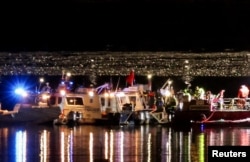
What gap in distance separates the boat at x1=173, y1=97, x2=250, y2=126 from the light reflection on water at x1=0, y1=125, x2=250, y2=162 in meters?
1.21

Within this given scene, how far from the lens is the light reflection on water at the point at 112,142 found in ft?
139

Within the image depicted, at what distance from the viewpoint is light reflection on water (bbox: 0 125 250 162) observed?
1668 inches

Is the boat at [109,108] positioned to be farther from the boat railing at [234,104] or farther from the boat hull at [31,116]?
the boat railing at [234,104]

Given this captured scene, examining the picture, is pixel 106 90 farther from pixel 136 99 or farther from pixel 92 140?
pixel 92 140

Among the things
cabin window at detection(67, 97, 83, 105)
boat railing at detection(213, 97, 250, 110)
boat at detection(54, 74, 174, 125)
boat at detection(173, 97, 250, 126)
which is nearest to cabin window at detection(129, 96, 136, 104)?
boat at detection(54, 74, 174, 125)

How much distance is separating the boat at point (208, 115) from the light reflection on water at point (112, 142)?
47.5 inches

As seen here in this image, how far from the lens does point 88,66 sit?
165125 millimetres

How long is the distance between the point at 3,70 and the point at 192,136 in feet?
299

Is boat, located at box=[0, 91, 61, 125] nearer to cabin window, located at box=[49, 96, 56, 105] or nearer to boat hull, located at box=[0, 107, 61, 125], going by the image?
boat hull, located at box=[0, 107, 61, 125]

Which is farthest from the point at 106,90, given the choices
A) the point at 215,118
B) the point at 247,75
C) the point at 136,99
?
the point at 247,75

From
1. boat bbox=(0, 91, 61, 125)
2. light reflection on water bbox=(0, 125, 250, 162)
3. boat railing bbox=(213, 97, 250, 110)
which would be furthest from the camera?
boat bbox=(0, 91, 61, 125)

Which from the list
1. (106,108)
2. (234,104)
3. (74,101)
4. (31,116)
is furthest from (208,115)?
(31,116)

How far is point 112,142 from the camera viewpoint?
48.6 metres

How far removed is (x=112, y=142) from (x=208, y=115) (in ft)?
34.7
